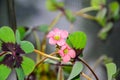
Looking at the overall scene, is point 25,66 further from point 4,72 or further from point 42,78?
point 42,78

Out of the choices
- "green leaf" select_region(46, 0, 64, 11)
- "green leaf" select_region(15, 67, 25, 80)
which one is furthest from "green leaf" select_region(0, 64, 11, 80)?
"green leaf" select_region(46, 0, 64, 11)

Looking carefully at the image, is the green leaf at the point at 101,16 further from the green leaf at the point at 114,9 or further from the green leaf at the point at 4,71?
the green leaf at the point at 4,71

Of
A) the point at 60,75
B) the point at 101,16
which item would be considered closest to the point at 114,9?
the point at 101,16

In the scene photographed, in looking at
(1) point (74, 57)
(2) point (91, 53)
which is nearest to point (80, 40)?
(1) point (74, 57)

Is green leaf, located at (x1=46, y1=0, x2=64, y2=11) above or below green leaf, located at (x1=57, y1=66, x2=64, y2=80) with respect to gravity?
above

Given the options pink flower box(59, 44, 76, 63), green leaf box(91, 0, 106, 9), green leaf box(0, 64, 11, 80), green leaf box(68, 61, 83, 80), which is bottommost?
green leaf box(0, 64, 11, 80)

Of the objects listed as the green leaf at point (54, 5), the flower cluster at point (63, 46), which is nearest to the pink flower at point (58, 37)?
the flower cluster at point (63, 46)

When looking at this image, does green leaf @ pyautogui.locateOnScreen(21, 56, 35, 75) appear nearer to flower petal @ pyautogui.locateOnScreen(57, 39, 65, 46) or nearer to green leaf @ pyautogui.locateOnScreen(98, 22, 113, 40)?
flower petal @ pyautogui.locateOnScreen(57, 39, 65, 46)

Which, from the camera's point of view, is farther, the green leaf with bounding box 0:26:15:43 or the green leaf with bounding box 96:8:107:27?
the green leaf with bounding box 96:8:107:27
